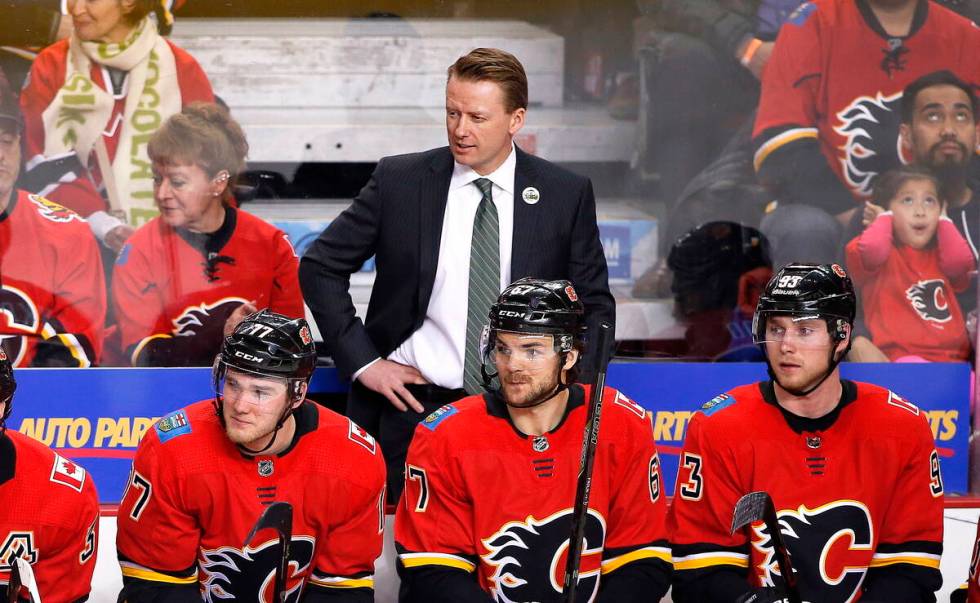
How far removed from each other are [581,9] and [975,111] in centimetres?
131

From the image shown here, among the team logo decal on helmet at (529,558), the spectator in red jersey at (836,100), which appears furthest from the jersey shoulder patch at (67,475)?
the spectator in red jersey at (836,100)

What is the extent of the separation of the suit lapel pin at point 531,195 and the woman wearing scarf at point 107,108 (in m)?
1.45

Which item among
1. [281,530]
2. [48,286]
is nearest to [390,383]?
[281,530]

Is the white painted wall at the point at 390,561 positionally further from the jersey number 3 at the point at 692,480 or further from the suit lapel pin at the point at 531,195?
the suit lapel pin at the point at 531,195

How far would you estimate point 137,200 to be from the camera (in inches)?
169

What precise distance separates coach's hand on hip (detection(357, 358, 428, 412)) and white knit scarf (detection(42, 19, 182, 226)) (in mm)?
1326

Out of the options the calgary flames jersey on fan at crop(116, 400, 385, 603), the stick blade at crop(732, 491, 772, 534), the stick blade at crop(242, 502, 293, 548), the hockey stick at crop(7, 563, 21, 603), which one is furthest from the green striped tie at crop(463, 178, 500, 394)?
the hockey stick at crop(7, 563, 21, 603)

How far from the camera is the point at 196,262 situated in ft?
14.1

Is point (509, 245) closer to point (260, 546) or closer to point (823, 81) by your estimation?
point (260, 546)

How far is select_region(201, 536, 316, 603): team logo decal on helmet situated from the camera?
9.18 ft

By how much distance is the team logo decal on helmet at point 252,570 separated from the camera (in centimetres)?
280

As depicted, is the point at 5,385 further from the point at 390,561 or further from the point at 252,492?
the point at 390,561

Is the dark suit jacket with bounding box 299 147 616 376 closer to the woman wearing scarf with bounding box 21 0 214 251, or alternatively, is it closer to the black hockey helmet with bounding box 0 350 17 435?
the black hockey helmet with bounding box 0 350 17 435

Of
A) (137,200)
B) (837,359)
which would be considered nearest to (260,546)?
(837,359)
